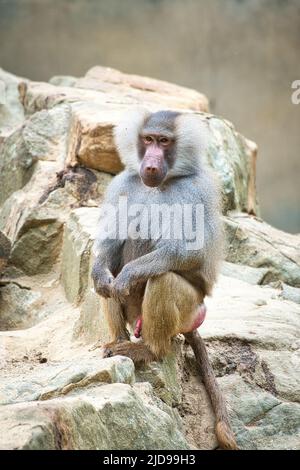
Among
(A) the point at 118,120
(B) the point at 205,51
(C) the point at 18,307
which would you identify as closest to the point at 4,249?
(C) the point at 18,307

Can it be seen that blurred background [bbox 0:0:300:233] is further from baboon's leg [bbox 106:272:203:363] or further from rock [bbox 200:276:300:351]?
baboon's leg [bbox 106:272:203:363]

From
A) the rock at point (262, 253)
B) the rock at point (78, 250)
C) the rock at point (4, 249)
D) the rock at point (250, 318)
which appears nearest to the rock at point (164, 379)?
the rock at point (250, 318)

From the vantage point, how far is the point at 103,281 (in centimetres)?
447

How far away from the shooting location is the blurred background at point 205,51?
11594 mm

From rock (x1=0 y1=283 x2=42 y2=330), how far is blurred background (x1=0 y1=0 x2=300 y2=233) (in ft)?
18.4

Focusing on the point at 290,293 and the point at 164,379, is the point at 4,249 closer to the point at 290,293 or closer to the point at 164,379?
the point at 290,293

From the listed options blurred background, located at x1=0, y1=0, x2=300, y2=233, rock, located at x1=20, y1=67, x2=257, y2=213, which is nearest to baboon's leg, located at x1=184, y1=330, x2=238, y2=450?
rock, located at x1=20, y1=67, x2=257, y2=213

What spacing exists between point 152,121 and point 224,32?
293 inches

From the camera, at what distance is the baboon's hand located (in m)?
A: 4.43

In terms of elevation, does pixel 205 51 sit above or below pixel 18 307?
above

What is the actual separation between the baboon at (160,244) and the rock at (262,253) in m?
2.45

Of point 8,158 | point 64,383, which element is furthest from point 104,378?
point 8,158

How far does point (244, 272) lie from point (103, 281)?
2.54m

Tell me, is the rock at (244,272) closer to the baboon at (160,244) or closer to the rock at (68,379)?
the baboon at (160,244)
